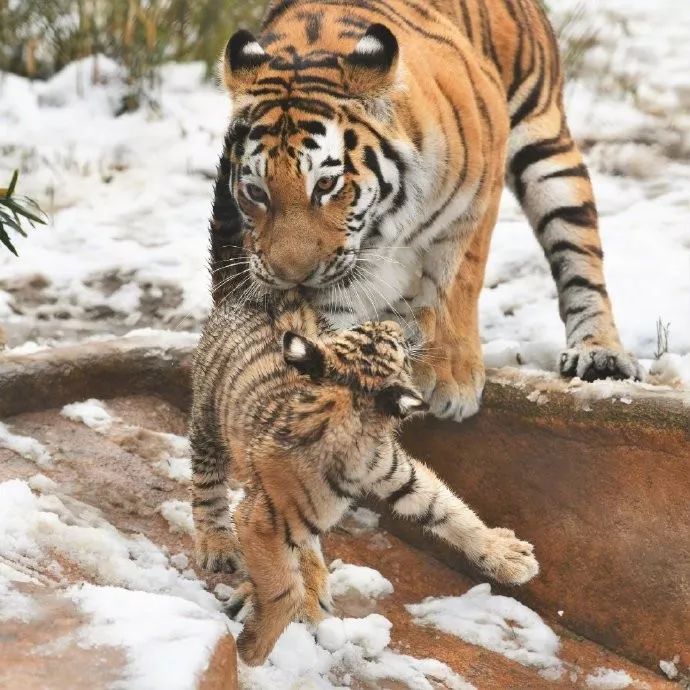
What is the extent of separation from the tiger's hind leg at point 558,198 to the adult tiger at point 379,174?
12 centimetres

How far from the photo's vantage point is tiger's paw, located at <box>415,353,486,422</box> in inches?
147

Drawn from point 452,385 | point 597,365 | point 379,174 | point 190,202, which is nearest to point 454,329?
point 452,385

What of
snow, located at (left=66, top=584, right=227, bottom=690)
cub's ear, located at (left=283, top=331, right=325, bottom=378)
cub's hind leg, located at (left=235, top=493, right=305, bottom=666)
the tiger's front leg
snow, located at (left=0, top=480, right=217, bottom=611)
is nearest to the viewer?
snow, located at (left=66, top=584, right=227, bottom=690)

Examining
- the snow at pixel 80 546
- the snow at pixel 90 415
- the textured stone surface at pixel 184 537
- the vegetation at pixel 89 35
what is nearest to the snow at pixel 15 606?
the snow at pixel 80 546

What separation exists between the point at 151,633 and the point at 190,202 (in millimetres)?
3980

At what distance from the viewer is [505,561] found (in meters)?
3.39

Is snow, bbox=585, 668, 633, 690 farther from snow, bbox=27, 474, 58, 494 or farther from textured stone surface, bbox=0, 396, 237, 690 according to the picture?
snow, bbox=27, 474, 58, 494

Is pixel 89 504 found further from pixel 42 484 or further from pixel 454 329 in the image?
pixel 454 329

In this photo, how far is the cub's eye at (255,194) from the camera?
343 cm

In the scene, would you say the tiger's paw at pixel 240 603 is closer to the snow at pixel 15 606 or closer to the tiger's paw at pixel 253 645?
the tiger's paw at pixel 253 645

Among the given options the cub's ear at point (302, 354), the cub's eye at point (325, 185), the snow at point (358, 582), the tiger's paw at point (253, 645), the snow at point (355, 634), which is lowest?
the snow at point (358, 582)

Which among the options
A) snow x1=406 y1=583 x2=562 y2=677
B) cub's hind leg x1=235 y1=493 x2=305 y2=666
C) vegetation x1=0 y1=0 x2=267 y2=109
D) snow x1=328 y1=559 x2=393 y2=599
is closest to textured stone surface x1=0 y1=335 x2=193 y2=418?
snow x1=328 y1=559 x2=393 y2=599

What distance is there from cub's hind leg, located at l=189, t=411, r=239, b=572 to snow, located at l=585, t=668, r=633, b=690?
101 cm

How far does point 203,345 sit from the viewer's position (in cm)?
359
